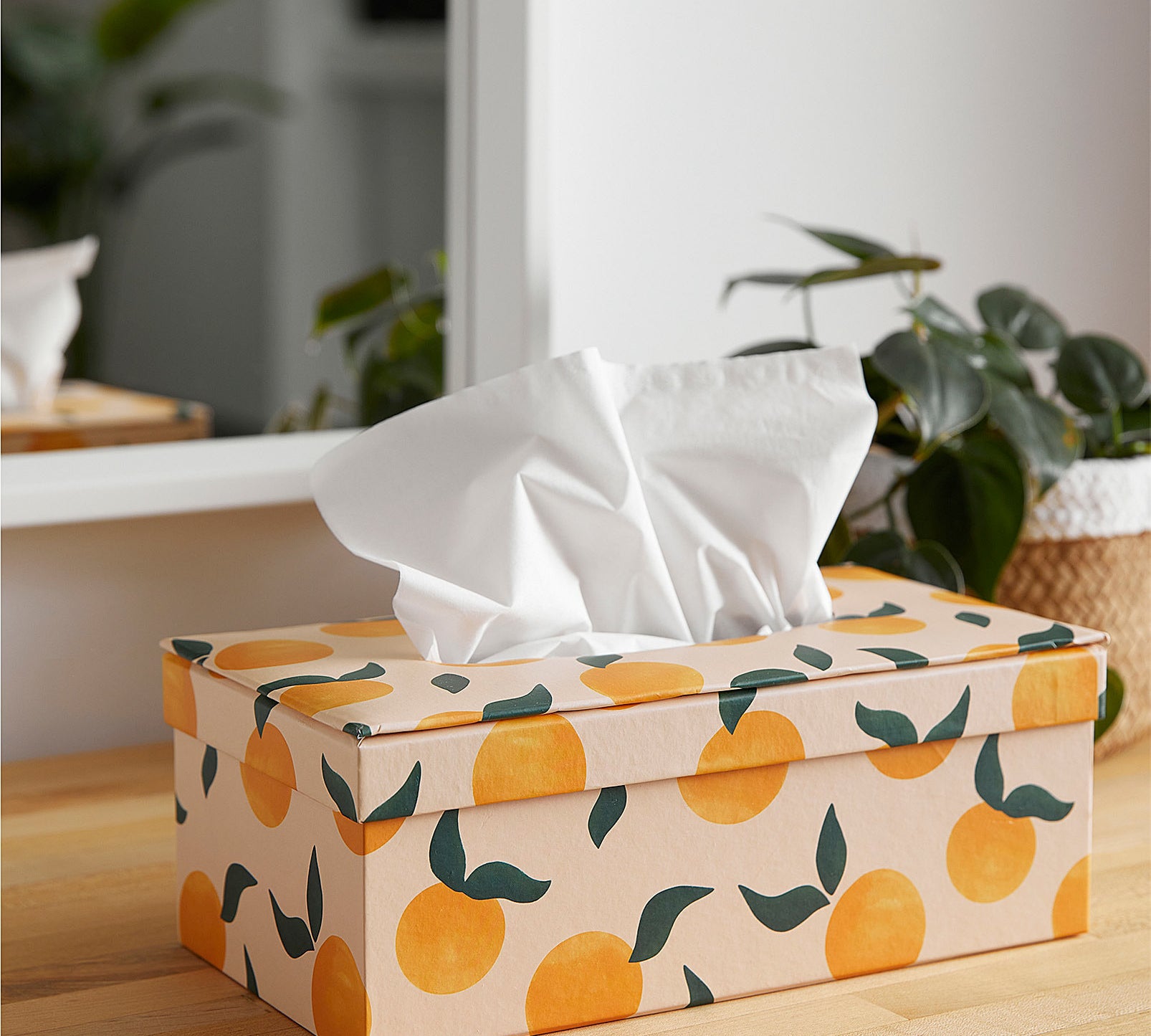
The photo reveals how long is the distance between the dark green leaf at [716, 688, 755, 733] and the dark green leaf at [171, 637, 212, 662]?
230 millimetres

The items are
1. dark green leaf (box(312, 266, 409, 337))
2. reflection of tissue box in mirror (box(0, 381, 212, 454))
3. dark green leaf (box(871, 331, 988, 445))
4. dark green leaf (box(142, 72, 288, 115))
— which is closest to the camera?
dark green leaf (box(871, 331, 988, 445))

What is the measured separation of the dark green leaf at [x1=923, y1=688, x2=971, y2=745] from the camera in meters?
0.67

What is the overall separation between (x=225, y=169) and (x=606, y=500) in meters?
1.44

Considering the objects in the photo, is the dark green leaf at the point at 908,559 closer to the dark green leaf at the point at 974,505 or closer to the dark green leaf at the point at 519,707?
the dark green leaf at the point at 974,505

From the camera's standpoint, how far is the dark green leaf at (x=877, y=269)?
967 mm

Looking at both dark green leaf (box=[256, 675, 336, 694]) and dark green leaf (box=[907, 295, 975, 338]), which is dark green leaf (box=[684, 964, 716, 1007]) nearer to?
dark green leaf (box=[256, 675, 336, 694])

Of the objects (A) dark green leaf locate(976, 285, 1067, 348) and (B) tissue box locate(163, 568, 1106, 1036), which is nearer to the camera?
(B) tissue box locate(163, 568, 1106, 1036)

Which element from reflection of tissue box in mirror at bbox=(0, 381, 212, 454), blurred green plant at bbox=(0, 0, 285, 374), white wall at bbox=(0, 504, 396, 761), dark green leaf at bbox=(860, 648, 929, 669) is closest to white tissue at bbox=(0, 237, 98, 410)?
reflection of tissue box in mirror at bbox=(0, 381, 212, 454)

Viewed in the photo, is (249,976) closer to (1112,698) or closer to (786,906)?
(786,906)

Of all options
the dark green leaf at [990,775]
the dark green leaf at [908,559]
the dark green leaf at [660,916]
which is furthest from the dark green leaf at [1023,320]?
the dark green leaf at [660,916]

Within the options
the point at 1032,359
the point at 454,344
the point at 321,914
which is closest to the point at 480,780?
the point at 321,914

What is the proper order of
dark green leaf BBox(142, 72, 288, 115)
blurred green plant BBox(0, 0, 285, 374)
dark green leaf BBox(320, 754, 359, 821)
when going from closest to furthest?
dark green leaf BBox(320, 754, 359, 821), blurred green plant BBox(0, 0, 285, 374), dark green leaf BBox(142, 72, 288, 115)

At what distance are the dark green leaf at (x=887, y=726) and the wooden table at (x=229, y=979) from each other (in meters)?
0.11

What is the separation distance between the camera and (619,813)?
24.2 inches
